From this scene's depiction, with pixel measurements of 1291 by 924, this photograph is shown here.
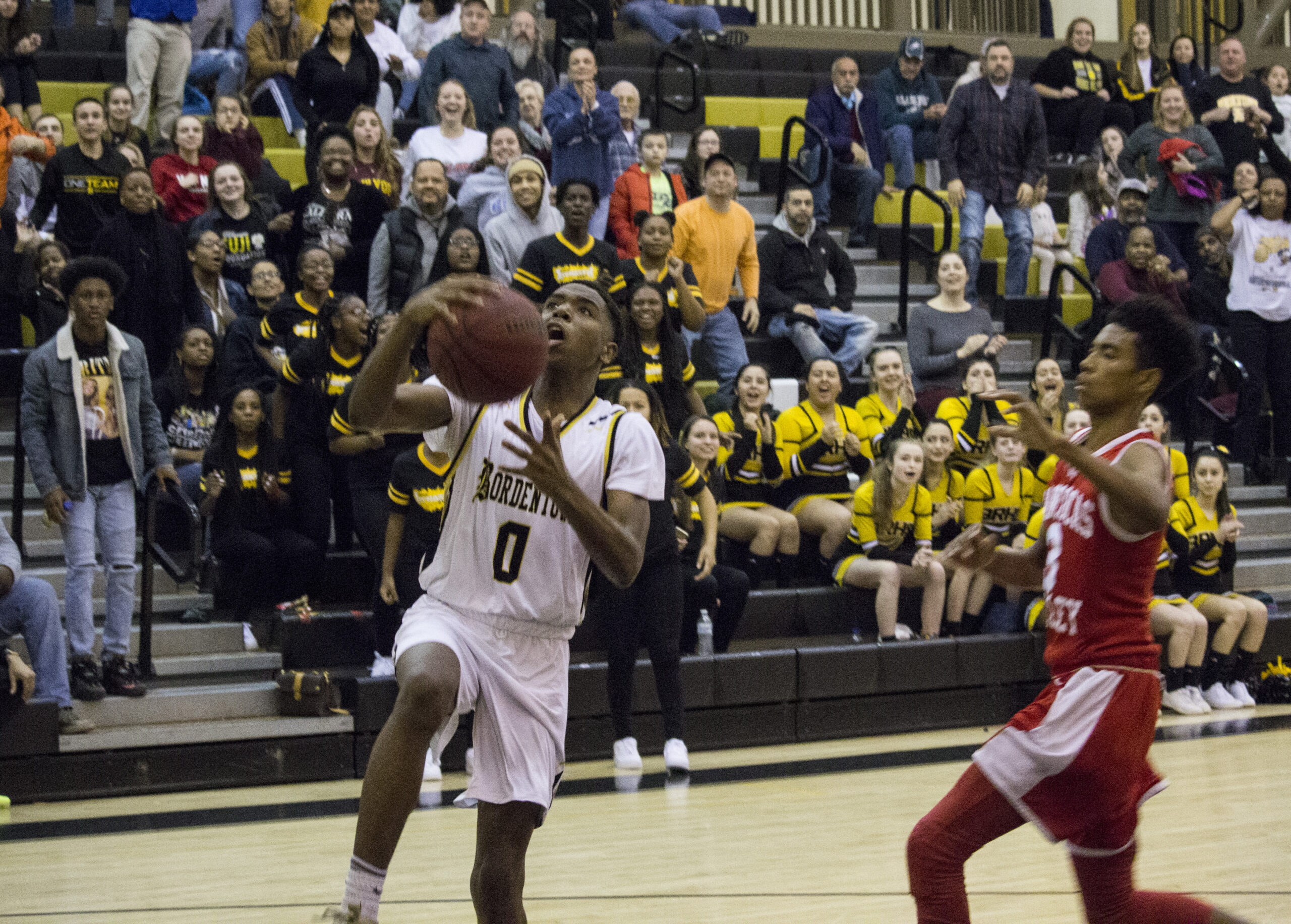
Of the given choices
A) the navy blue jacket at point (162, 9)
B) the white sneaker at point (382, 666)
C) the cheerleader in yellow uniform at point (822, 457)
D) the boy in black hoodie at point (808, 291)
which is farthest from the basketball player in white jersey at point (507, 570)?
the navy blue jacket at point (162, 9)

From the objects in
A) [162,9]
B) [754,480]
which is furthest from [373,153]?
[754,480]

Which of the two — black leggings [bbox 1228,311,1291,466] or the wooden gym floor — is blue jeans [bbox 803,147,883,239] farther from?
the wooden gym floor

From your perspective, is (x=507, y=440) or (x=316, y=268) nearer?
(x=507, y=440)

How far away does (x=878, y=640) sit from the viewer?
7.76 meters

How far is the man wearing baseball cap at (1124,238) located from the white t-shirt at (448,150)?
13.8ft

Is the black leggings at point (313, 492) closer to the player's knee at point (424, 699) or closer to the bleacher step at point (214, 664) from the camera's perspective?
the bleacher step at point (214, 664)

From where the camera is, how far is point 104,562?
677 centimetres

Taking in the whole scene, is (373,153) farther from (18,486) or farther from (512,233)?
(18,486)

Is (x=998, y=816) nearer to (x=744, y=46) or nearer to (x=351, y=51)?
(x=351, y=51)

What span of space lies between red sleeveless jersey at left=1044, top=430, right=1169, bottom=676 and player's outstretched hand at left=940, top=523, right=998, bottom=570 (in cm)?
22

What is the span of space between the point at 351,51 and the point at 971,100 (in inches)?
165

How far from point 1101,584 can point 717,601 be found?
14.2 ft

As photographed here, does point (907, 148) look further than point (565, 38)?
No

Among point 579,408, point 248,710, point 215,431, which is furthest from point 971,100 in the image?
point 579,408
